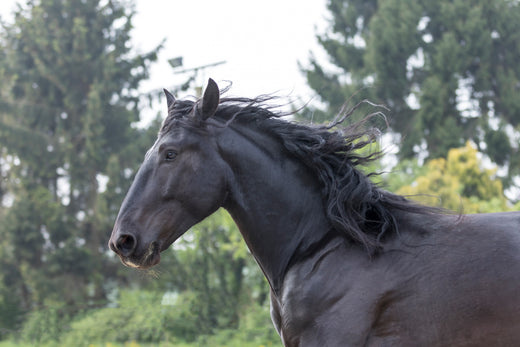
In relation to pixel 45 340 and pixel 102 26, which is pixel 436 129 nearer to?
pixel 102 26

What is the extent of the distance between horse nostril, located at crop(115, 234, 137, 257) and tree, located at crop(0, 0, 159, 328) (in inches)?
612

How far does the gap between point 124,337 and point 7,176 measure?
9909mm

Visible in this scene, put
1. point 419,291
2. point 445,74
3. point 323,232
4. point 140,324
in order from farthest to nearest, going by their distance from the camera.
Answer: point 445,74
point 140,324
point 323,232
point 419,291

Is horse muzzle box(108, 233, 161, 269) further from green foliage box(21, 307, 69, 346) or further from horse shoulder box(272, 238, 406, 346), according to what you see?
green foliage box(21, 307, 69, 346)

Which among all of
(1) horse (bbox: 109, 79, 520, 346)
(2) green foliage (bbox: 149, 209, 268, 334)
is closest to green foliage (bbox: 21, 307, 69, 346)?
(2) green foliage (bbox: 149, 209, 268, 334)

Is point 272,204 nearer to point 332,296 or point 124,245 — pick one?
point 332,296

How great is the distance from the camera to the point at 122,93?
20.4 m

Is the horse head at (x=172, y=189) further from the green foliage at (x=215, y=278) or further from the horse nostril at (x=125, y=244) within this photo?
A: the green foliage at (x=215, y=278)

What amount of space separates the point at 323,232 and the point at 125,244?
100 cm

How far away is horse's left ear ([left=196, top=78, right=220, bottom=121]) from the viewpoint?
113 inches

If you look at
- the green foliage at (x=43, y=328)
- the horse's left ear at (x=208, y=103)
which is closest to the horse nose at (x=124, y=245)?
the horse's left ear at (x=208, y=103)

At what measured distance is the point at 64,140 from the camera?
63.8 feet

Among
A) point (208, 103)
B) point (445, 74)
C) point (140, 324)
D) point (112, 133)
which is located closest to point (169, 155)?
point (208, 103)

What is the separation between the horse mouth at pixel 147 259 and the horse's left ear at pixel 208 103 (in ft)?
2.38
